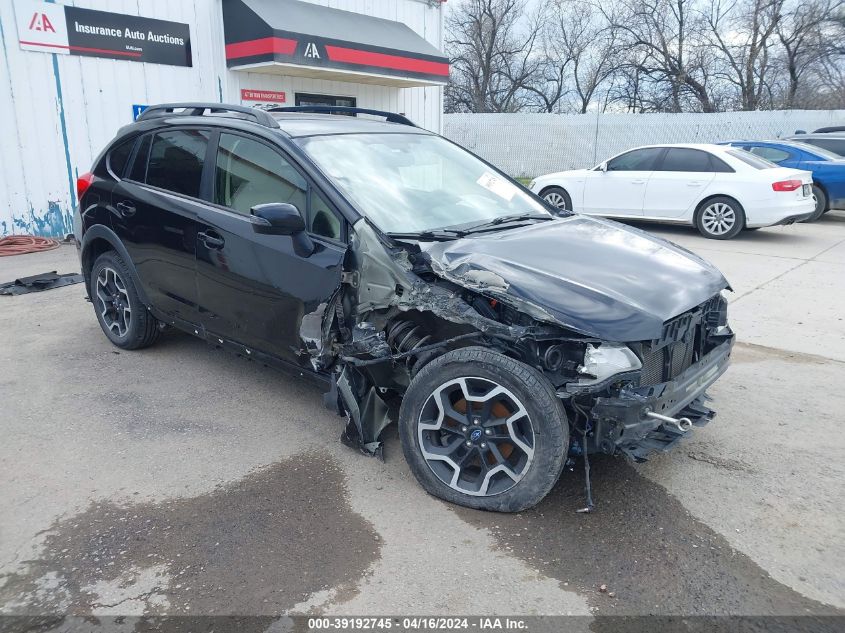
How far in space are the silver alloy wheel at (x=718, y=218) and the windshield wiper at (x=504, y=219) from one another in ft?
26.1

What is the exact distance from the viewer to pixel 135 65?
426 inches

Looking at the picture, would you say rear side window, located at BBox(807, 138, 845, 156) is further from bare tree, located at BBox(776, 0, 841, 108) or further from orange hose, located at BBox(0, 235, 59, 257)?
bare tree, located at BBox(776, 0, 841, 108)

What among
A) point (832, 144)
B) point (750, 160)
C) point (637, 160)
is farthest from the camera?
point (832, 144)

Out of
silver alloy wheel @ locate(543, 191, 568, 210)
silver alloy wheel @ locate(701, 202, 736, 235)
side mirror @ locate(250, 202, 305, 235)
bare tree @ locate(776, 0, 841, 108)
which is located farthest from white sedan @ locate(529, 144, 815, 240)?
bare tree @ locate(776, 0, 841, 108)

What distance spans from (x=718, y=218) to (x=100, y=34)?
1025 cm

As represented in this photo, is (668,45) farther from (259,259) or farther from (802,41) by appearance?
(259,259)

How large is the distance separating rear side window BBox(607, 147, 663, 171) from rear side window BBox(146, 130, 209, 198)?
30.0ft

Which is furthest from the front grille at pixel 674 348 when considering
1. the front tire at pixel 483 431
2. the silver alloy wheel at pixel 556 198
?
the silver alloy wheel at pixel 556 198

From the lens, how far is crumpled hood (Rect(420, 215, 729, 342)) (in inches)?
117

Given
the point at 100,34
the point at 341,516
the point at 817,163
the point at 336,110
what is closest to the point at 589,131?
the point at 817,163

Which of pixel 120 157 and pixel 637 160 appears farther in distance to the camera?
pixel 637 160

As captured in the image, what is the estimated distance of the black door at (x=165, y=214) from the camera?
14.6 feet

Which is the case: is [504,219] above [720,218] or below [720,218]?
above

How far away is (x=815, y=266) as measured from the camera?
9.05 metres
